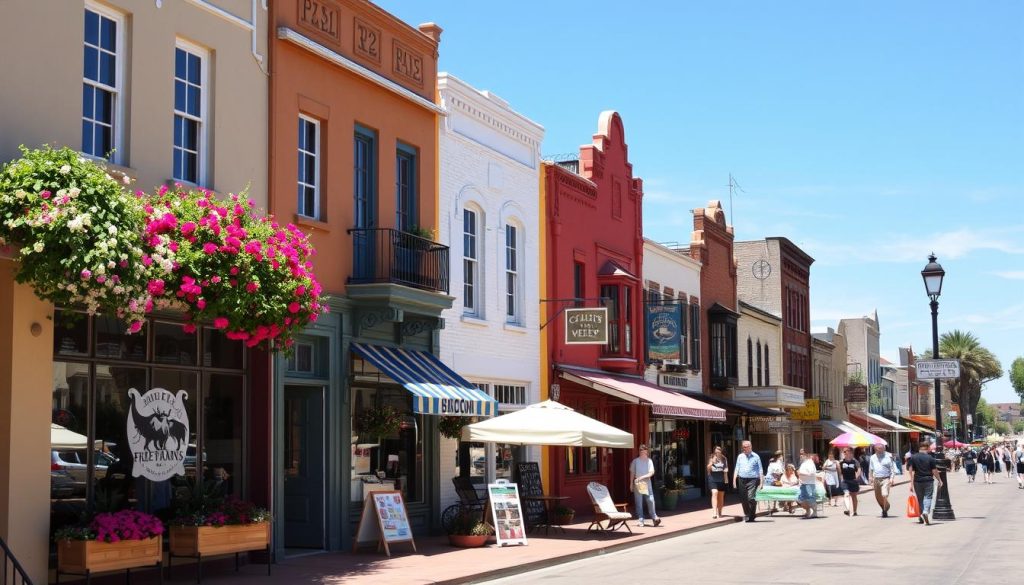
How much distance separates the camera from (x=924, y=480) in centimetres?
2378

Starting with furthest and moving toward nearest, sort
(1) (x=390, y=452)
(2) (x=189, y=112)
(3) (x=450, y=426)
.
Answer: (3) (x=450, y=426)
(1) (x=390, y=452)
(2) (x=189, y=112)

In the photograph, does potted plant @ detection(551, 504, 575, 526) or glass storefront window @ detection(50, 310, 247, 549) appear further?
potted plant @ detection(551, 504, 575, 526)

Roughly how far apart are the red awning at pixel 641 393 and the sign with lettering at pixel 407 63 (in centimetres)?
796

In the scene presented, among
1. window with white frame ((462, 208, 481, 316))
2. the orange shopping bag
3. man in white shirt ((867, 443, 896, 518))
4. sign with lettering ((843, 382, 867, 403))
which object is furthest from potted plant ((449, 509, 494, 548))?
sign with lettering ((843, 382, 867, 403))

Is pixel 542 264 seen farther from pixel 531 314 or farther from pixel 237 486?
pixel 237 486

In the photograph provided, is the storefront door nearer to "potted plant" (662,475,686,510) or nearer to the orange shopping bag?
the orange shopping bag

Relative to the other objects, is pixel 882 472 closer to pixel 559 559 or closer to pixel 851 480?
pixel 851 480

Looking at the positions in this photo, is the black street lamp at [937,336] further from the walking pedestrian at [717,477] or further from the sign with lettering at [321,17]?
the sign with lettering at [321,17]

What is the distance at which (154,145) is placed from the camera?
1429 cm

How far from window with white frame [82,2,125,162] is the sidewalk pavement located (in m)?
5.29

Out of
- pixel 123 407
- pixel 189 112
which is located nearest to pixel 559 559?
pixel 123 407

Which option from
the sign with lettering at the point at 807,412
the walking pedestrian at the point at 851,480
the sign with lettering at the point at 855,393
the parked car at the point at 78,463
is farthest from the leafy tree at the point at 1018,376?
the parked car at the point at 78,463

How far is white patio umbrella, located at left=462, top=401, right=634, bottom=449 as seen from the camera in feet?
63.9

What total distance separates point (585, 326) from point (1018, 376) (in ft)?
561
